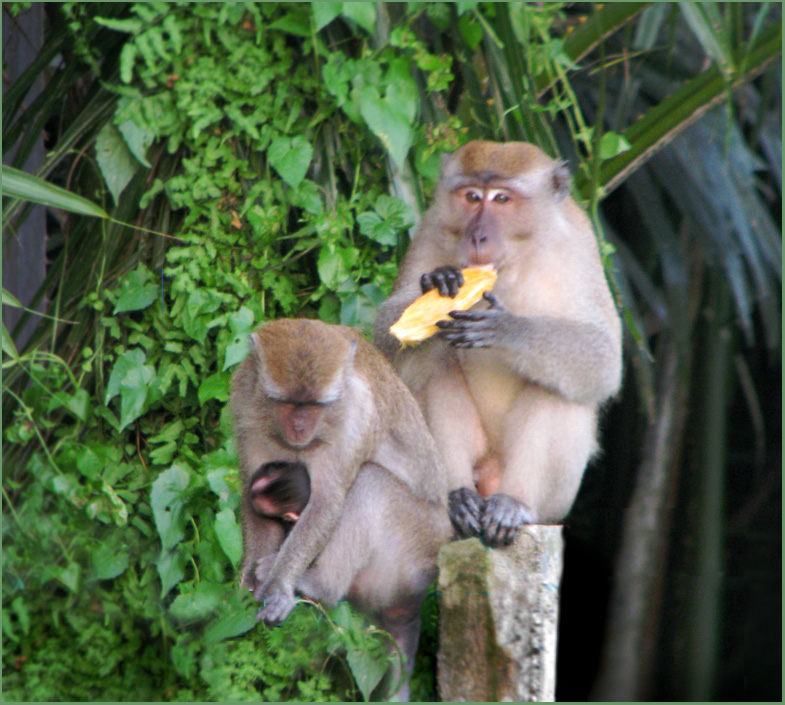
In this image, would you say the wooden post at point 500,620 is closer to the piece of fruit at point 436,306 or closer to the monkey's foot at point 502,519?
the monkey's foot at point 502,519

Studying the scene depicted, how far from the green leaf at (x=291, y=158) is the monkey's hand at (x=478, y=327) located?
1.11 metres

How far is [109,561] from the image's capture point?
4117 millimetres

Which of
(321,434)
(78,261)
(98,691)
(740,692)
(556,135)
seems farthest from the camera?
(740,692)

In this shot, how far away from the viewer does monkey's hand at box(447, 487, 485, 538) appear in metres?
3.32

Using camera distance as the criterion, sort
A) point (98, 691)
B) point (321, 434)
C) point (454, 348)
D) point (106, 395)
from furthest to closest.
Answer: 1. point (106, 395)
2. point (98, 691)
3. point (454, 348)
4. point (321, 434)

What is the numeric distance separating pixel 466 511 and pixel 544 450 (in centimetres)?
42

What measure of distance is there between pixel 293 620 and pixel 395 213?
1.88m

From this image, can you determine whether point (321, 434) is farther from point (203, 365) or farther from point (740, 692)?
point (740, 692)

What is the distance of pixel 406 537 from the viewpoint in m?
3.34

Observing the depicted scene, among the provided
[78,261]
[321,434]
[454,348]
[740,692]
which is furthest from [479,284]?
[740,692]

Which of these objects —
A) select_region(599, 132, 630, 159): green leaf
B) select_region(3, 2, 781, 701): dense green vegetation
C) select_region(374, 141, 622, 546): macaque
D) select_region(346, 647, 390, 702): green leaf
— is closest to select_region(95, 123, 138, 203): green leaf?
select_region(3, 2, 781, 701): dense green vegetation

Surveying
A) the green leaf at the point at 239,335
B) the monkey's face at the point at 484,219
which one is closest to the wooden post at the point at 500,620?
the monkey's face at the point at 484,219

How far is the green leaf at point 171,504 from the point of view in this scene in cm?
385

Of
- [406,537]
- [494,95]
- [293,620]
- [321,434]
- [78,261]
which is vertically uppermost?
[494,95]
